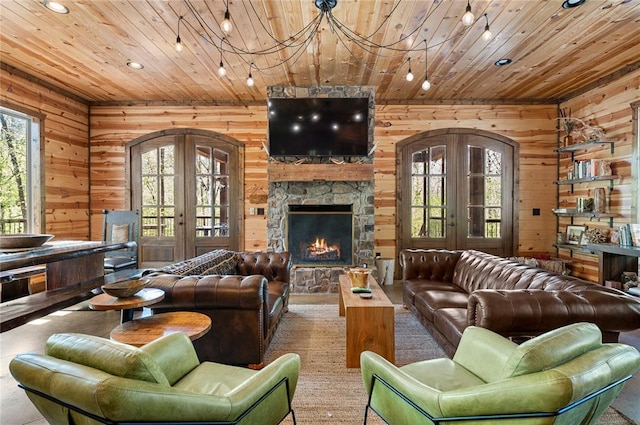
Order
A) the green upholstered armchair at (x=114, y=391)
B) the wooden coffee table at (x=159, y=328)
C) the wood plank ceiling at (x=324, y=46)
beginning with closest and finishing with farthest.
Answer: the green upholstered armchair at (x=114, y=391) → the wooden coffee table at (x=159, y=328) → the wood plank ceiling at (x=324, y=46)

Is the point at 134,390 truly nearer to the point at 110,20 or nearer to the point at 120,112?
the point at 110,20

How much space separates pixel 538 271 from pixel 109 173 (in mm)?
6461

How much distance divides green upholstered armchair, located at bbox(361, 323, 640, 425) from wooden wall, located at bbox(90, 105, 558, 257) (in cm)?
450

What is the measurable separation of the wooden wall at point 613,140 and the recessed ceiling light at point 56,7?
20.8ft

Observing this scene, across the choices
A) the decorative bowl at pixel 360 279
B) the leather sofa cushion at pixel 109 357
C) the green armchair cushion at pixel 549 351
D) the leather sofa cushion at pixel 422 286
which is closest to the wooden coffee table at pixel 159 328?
the leather sofa cushion at pixel 109 357

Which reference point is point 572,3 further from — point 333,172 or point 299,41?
point 333,172

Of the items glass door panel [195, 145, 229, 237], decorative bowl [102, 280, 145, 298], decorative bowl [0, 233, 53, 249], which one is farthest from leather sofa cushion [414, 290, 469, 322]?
glass door panel [195, 145, 229, 237]

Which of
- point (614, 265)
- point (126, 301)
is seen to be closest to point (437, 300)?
point (126, 301)

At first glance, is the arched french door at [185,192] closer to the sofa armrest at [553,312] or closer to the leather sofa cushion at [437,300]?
the leather sofa cushion at [437,300]

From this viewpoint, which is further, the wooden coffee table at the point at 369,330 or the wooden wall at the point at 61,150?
the wooden wall at the point at 61,150

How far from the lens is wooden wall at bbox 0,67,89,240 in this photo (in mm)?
4579

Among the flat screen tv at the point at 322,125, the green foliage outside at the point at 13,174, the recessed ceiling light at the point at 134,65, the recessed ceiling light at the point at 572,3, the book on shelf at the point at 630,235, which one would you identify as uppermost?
the recessed ceiling light at the point at 134,65

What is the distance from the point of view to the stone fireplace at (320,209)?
16.5ft

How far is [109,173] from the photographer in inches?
232
